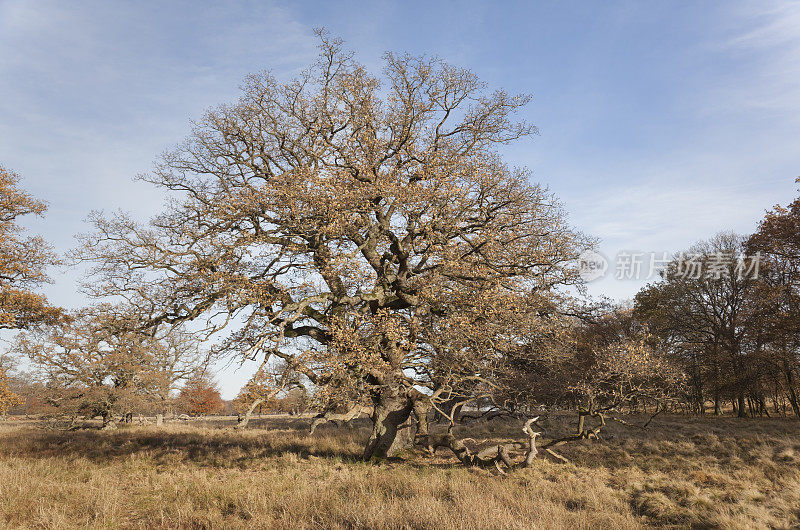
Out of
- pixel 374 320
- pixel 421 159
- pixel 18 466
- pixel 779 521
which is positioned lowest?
pixel 18 466

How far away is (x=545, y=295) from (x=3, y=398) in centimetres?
2428

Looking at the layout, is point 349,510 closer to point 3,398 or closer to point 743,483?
point 743,483

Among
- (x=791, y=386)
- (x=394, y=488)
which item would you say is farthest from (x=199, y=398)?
(x=791, y=386)

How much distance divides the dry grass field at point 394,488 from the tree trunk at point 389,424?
2.47ft

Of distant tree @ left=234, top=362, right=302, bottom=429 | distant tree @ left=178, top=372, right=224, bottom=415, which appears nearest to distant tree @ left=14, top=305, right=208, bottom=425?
distant tree @ left=234, top=362, right=302, bottom=429

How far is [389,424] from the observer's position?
17.4 m

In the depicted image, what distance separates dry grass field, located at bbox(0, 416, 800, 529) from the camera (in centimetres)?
897

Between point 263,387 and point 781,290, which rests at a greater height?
point 781,290

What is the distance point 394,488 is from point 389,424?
6014mm

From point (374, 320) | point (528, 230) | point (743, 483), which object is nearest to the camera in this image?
point (743, 483)

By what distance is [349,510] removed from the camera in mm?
9047

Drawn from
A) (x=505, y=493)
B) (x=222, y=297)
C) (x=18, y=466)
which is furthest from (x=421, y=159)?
(x=18, y=466)

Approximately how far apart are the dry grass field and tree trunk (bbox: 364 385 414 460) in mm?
752

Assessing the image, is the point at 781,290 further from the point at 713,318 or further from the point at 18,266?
the point at 18,266
